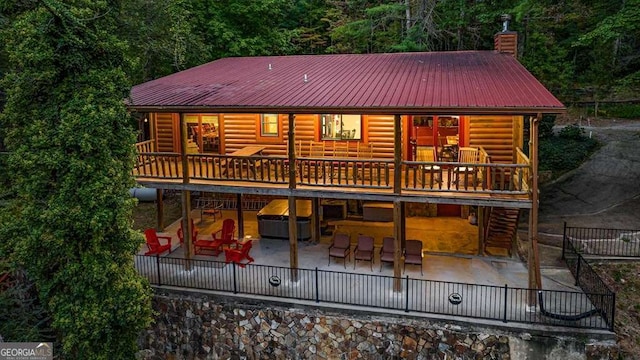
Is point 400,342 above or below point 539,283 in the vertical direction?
below

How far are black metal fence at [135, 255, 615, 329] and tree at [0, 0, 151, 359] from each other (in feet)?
12.1

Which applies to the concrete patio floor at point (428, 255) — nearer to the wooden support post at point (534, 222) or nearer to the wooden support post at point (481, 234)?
the wooden support post at point (481, 234)

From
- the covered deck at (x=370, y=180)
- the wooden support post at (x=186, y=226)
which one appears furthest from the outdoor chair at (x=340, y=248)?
the wooden support post at (x=186, y=226)

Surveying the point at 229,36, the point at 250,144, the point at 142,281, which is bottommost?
the point at 142,281

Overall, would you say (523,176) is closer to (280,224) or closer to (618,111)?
(280,224)

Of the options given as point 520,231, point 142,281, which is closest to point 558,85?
point 520,231

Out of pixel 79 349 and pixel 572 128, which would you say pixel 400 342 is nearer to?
pixel 79 349

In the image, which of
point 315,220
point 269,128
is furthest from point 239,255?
point 269,128

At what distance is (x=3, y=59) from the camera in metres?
15.3

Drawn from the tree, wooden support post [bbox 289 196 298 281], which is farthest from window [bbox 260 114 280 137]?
the tree

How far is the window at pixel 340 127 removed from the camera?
18734 mm

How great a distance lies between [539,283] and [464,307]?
7.35 feet

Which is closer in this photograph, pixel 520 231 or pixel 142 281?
pixel 142 281

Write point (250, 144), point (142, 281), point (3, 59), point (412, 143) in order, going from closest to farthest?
point (142, 281) < point (3, 59) < point (412, 143) < point (250, 144)
